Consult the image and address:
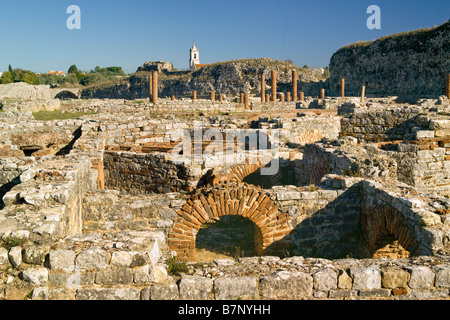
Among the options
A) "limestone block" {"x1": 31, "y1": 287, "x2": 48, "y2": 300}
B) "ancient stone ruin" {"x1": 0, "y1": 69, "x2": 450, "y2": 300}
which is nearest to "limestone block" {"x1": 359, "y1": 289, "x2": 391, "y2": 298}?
"ancient stone ruin" {"x1": 0, "y1": 69, "x2": 450, "y2": 300}

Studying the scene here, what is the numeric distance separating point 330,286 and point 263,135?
28.1 feet

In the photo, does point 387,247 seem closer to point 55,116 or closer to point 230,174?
point 230,174

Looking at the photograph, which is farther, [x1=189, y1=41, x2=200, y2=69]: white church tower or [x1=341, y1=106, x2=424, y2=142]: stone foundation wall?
[x1=189, y1=41, x2=200, y2=69]: white church tower

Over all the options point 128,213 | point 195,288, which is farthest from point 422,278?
point 128,213

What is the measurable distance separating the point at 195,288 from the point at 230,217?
4.69 meters

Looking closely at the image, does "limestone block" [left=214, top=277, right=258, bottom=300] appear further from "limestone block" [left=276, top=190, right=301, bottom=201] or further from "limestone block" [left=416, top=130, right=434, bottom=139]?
"limestone block" [left=416, top=130, right=434, bottom=139]

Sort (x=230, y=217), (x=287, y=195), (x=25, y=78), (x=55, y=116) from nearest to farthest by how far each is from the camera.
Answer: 1. (x=287, y=195)
2. (x=230, y=217)
3. (x=55, y=116)
4. (x=25, y=78)

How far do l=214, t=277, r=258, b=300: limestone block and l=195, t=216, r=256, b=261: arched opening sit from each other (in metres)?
2.32

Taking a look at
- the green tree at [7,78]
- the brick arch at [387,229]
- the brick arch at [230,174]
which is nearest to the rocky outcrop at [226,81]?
the green tree at [7,78]

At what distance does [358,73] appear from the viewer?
45875 millimetres

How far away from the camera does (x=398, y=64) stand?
40.2m

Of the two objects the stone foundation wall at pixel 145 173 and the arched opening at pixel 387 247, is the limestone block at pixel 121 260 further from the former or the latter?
the stone foundation wall at pixel 145 173

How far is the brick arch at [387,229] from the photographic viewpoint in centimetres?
434

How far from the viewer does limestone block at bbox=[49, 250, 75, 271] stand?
3.06 metres
